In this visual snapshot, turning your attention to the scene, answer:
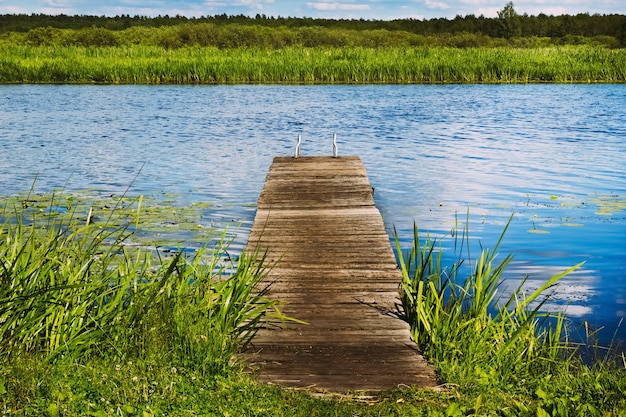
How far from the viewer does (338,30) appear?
66.4 meters

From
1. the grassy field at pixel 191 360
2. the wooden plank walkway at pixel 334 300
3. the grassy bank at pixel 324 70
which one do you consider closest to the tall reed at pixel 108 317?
the grassy field at pixel 191 360

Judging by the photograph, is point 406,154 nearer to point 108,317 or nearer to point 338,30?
point 108,317

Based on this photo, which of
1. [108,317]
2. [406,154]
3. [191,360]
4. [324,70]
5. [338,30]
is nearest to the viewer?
[191,360]

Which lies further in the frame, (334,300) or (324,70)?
(324,70)

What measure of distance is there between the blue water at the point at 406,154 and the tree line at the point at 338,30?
79.6 ft

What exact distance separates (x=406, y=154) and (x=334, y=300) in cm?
1132

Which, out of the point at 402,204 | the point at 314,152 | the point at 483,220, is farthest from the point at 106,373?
the point at 314,152

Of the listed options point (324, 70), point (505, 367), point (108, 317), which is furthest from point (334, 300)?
point (324, 70)

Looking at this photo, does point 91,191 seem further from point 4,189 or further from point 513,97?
point 513,97

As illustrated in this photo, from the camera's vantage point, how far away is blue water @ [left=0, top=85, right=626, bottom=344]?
960cm

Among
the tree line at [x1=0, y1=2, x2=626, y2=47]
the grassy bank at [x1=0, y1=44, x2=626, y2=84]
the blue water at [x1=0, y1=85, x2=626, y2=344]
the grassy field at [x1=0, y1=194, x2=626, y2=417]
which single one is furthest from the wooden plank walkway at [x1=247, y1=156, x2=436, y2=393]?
the tree line at [x1=0, y1=2, x2=626, y2=47]

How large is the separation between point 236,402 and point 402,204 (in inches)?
319

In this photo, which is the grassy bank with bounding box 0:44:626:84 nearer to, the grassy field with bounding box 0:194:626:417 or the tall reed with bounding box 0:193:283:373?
the grassy field with bounding box 0:194:626:417

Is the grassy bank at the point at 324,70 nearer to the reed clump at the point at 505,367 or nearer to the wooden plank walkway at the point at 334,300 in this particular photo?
the wooden plank walkway at the point at 334,300
